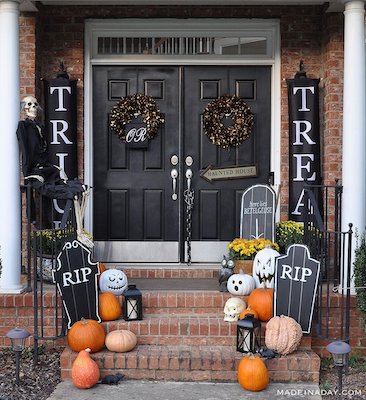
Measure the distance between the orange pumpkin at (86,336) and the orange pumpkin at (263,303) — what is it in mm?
1312

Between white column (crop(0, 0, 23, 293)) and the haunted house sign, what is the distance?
286 cm

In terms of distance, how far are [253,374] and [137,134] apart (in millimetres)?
3248

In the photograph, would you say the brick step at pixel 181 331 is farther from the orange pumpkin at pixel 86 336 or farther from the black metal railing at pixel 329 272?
the black metal railing at pixel 329 272

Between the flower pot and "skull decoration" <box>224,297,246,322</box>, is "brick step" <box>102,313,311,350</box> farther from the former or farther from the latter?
the flower pot

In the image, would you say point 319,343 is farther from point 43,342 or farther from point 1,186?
point 1,186

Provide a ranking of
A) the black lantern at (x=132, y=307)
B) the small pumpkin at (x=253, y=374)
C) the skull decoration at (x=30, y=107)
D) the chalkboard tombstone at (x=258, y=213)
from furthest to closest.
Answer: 1. the chalkboard tombstone at (x=258, y=213)
2. the skull decoration at (x=30, y=107)
3. the black lantern at (x=132, y=307)
4. the small pumpkin at (x=253, y=374)

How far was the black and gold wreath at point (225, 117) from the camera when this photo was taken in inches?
280

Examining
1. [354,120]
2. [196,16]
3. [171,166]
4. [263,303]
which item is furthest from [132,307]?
[196,16]

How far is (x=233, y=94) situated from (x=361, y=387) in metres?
3.51

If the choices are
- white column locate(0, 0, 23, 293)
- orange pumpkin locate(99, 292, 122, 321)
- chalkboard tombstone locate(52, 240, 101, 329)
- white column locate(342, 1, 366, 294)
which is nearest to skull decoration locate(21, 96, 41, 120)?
white column locate(0, 0, 23, 293)

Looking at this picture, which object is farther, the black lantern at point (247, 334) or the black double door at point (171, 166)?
the black double door at point (171, 166)

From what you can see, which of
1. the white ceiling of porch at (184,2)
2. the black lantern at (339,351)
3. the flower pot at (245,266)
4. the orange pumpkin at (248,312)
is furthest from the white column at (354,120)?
the black lantern at (339,351)

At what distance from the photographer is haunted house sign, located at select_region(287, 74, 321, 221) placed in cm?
686

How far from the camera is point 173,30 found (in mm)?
7102
